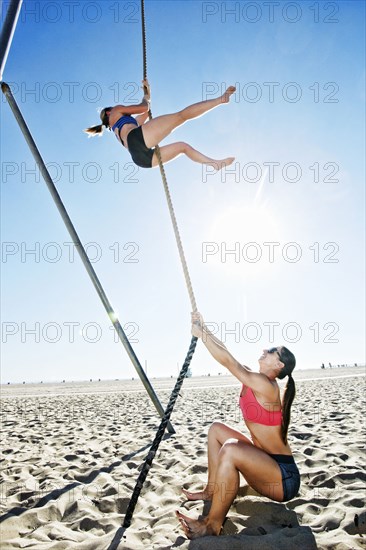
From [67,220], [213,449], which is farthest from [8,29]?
[213,449]

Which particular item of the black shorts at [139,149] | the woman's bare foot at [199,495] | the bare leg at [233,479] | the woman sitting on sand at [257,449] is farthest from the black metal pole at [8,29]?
the woman's bare foot at [199,495]

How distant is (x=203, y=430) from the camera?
600 cm

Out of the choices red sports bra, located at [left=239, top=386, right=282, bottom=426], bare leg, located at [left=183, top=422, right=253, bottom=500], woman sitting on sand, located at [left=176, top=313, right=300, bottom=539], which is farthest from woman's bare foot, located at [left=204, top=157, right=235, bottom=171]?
bare leg, located at [left=183, top=422, right=253, bottom=500]

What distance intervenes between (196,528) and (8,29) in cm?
358

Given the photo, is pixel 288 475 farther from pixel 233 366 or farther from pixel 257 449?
pixel 233 366

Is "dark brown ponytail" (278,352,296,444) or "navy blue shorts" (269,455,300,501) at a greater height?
"dark brown ponytail" (278,352,296,444)

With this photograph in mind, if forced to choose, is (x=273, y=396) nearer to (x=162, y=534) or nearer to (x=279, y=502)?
(x=279, y=502)

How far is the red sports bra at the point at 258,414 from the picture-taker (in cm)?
267

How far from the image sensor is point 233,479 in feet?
8.01

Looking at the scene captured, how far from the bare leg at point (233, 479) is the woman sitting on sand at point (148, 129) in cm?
253

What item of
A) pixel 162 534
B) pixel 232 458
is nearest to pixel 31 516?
pixel 162 534

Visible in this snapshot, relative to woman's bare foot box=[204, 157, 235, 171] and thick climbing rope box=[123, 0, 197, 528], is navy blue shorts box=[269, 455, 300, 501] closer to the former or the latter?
thick climbing rope box=[123, 0, 197, 528]

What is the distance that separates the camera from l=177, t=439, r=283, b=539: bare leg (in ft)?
7.79

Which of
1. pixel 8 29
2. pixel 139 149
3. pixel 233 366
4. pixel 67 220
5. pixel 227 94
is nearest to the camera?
Result: pixel 8 29
